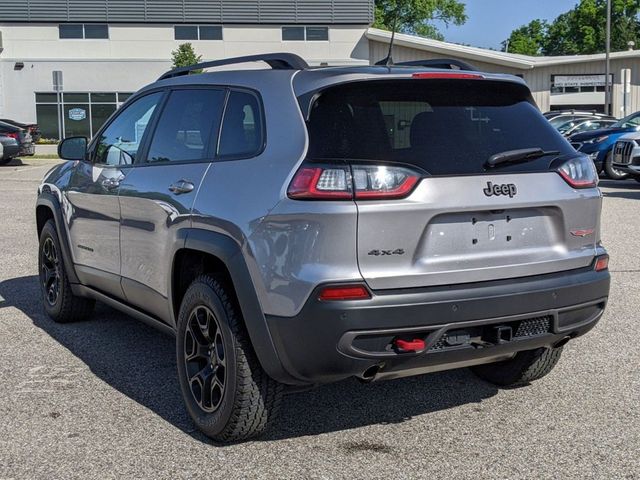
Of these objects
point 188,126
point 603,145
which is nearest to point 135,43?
point 603,145

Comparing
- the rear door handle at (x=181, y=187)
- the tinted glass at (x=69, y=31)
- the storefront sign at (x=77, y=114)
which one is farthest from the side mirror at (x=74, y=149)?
the tinted glass at (x=69, y=31)

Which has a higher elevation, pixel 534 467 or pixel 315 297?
pixel 315 297

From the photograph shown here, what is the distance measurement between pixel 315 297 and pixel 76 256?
2.90m

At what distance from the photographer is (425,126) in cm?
382

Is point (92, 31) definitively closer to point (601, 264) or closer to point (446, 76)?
point (446, 76)

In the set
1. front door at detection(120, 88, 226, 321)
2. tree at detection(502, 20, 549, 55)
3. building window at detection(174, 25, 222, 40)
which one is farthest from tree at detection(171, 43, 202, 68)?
tree at detection(502, 20, 549, 55)

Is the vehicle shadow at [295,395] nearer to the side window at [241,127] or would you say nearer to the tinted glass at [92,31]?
the side window at [241,127]

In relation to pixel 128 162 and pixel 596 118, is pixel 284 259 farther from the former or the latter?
pixel 596 118

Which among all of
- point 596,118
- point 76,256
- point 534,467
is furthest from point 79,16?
point 534,467

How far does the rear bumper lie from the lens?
3486mm

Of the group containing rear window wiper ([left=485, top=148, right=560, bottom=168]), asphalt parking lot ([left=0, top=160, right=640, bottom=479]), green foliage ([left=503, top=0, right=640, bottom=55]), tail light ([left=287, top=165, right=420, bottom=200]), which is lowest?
asphalt parking lot ([left=0, top=160, right=640, bottom=479])

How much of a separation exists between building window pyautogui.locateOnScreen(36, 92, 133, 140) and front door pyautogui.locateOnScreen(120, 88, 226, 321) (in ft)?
135

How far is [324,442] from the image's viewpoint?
160 inches

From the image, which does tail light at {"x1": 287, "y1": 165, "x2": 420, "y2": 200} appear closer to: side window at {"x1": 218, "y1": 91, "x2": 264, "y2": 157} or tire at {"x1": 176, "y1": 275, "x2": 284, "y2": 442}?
side window at {"x1": 218, "y1": 91, "x2": 264, "y2": 157}
